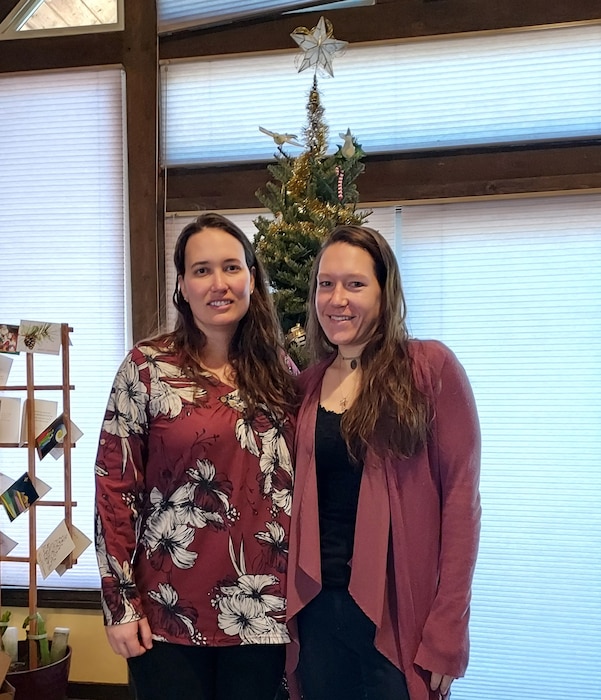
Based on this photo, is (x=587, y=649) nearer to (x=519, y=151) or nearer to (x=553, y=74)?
(x=519, y=151)

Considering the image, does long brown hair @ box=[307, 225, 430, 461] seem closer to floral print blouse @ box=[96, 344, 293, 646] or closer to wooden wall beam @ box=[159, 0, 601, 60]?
floral print blouse @ box=[96, 344, 293, 646]

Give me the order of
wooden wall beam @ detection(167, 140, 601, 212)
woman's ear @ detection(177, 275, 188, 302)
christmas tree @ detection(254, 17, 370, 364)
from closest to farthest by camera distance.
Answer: woman's ear @ detection(177, 275, 188, 302)
christmas tree @ detection(254, 17, 370, 364)
wooden wall beam @ detection(167, 140, 601, 212)

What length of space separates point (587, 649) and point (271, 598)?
1.59m

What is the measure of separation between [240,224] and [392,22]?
946mm

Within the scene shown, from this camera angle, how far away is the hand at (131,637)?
Answer: 1.33 meters

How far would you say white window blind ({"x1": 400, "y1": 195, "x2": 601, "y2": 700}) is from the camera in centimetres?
237

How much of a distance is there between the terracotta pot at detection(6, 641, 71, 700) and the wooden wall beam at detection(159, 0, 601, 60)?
2.34 meters

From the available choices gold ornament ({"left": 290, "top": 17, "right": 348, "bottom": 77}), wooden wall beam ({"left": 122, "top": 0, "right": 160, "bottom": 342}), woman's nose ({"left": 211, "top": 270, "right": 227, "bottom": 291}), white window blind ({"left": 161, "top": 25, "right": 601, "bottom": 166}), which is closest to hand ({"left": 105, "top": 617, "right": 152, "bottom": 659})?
woman's nose ({"left": 211, "top": 270, "right": 227, "bottom": 291})

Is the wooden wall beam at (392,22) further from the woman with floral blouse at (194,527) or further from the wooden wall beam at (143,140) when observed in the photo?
the woman with floral blouse at (194,527)

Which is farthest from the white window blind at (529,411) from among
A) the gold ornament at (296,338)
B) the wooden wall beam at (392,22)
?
the gold ornament at (296,338)

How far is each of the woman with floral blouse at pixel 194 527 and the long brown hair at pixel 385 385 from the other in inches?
8.5

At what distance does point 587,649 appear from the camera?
237 cm

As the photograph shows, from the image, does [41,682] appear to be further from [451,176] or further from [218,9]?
[218,9]

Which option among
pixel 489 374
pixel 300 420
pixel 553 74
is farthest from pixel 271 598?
pixel 553 74
